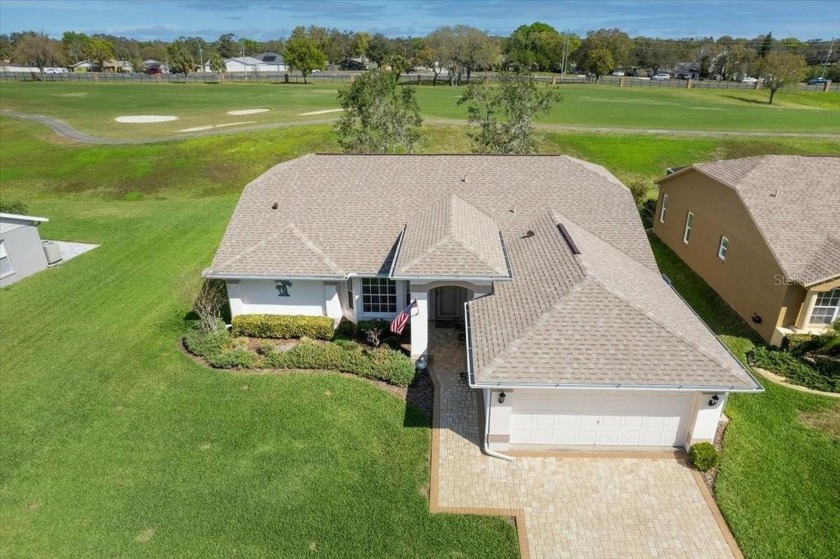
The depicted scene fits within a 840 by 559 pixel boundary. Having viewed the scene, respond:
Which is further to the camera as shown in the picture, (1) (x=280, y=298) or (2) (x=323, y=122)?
(2) (x=323, y=122)

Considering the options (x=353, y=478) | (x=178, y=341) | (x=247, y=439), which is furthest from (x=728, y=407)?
(x=178, y=341)

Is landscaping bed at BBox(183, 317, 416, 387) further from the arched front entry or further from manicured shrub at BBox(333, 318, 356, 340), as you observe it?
the arched front entry

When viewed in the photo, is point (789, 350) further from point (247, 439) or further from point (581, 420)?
point (247, 439)

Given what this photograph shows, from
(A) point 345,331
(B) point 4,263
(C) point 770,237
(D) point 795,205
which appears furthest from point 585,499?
(B) point 4,263

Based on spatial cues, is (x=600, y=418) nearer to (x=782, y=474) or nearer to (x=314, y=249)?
(x=782, y=474)

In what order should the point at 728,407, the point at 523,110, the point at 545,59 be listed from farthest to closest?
the point at 545,59 → the point at 523,110 → the point at 728,407

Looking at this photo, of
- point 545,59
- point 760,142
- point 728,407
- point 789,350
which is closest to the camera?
point 728,407

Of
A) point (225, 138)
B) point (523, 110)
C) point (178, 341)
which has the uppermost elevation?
point (523, 110)
